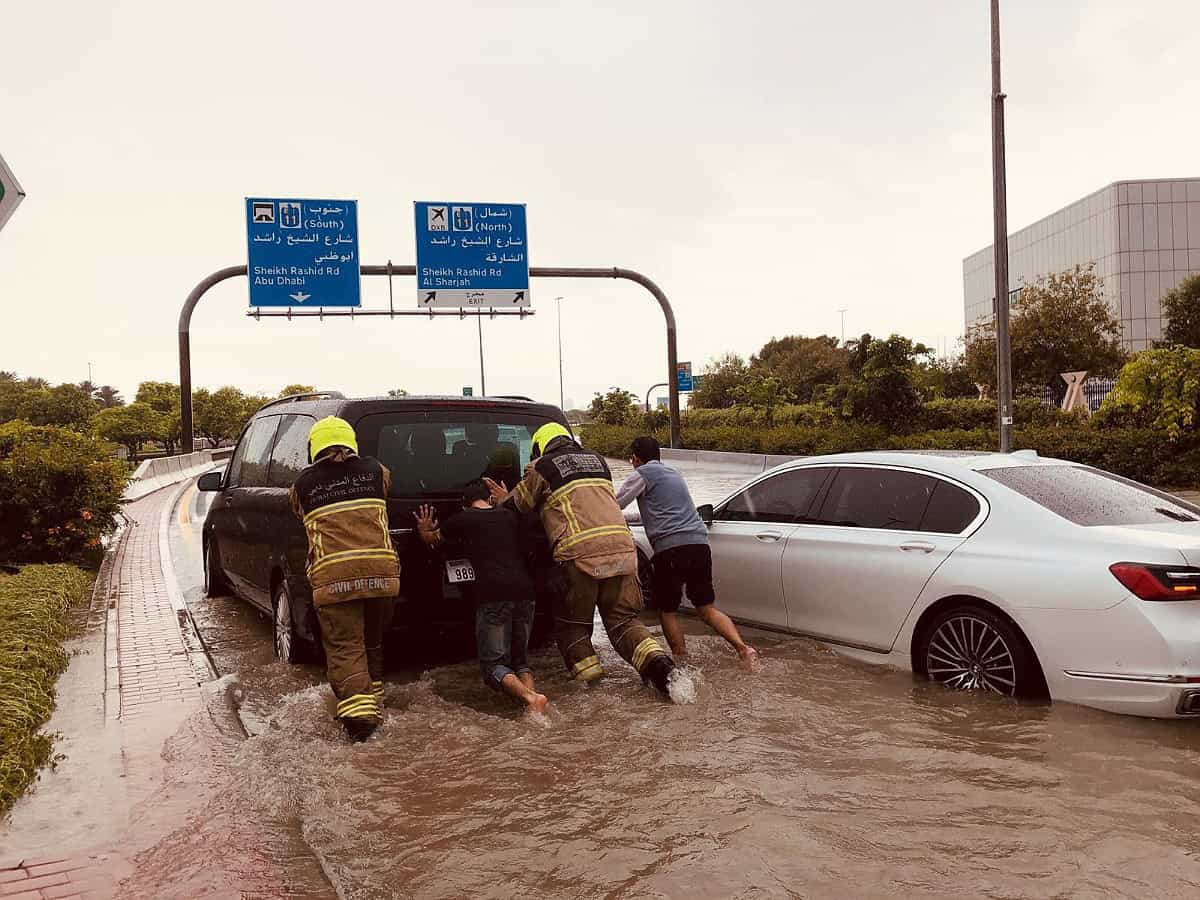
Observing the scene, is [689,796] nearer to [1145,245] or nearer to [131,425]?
[1145,245]

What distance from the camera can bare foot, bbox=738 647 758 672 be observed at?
6675 millimetres

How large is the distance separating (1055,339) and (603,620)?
40162mm

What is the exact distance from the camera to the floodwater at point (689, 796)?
386 cm

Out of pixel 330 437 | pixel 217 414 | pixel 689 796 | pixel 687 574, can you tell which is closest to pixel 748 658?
pixel 687 574

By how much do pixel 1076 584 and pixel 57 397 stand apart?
89.6 meters

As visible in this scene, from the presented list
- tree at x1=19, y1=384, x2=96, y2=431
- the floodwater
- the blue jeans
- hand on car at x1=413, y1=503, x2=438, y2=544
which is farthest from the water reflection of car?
tree at x1=19, y1=384, x2=96, y2=431

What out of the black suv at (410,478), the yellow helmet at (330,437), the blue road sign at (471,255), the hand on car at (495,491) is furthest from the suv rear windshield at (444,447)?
the blue road sign at (471,255)

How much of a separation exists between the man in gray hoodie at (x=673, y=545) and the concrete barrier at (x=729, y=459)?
2362 centimetres

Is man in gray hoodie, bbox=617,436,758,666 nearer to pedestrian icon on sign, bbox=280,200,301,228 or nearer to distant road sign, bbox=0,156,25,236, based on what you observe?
distant road sign, bbox=0,156,25,236

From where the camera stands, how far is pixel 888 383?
2983 centimetres

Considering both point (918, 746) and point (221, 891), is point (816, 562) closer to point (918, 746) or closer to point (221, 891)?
point (918, 746)

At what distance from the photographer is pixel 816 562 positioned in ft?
22.3

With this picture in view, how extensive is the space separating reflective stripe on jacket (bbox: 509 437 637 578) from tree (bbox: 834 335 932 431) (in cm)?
2490

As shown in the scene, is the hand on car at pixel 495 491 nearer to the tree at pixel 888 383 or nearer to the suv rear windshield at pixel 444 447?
the suv rear windshield at pixel 444 447
